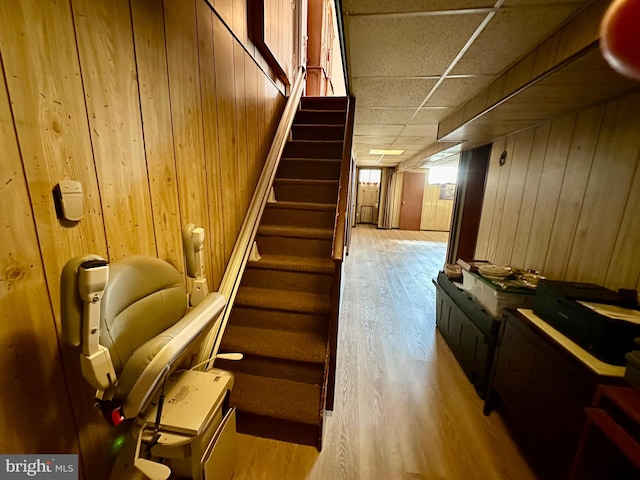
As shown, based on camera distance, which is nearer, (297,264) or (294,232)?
(297,264)

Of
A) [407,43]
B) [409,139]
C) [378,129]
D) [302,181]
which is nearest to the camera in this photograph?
[407,43]

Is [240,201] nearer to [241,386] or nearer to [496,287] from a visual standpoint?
[241,386]

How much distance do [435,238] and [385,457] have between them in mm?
7057

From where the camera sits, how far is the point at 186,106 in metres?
1.28

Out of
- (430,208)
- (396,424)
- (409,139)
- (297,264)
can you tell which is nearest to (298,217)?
(297,264)

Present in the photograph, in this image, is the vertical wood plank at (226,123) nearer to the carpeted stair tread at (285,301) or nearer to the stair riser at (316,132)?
the carpeted stair tread at (285,301)

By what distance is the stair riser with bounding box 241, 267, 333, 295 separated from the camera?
6.06 ft

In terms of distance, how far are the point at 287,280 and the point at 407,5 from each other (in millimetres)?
1613

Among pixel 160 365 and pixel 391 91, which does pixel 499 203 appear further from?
pixel 160 365

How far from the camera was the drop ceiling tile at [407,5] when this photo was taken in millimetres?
1021

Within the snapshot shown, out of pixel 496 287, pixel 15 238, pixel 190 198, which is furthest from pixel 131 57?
pixel 496 287

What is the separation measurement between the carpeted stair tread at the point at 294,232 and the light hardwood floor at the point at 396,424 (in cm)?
104

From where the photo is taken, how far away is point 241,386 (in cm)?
149

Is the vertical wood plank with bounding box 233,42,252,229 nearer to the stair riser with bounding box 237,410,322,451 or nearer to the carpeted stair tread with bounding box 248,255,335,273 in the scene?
the carpeted stair tread with bounding box 248,255,335,273
